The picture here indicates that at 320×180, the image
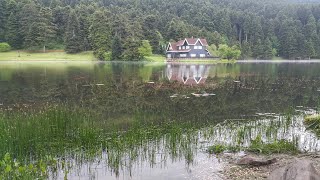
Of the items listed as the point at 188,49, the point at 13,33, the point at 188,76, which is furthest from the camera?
the point at 188,49

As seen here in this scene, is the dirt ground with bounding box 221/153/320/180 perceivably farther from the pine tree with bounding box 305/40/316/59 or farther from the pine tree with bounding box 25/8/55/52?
the pine tree with bounding box 305/40/316/59

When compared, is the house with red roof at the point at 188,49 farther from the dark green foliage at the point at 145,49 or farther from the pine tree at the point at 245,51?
the pine tree at the point at 245,51

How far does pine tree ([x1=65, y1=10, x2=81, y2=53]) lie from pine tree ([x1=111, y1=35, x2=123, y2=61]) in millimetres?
11811

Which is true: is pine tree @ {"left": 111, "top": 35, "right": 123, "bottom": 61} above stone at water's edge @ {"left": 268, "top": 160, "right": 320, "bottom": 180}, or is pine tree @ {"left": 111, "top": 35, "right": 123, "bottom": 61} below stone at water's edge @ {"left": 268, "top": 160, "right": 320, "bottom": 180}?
above

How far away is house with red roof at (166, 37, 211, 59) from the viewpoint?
328 feet

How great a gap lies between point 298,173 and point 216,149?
15.9 feet

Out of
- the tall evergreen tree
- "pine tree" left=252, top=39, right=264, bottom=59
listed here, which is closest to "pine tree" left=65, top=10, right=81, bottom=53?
the tall evergreen tree

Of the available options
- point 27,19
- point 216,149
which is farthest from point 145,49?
point 216,149

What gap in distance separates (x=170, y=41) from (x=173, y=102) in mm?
82850

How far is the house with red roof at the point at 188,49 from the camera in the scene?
328 ft

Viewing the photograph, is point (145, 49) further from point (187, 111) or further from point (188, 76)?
point (187, 111)

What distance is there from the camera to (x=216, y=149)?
42.1ft

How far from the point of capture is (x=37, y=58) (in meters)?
86.1

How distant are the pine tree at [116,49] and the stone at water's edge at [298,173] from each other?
82.4 m
